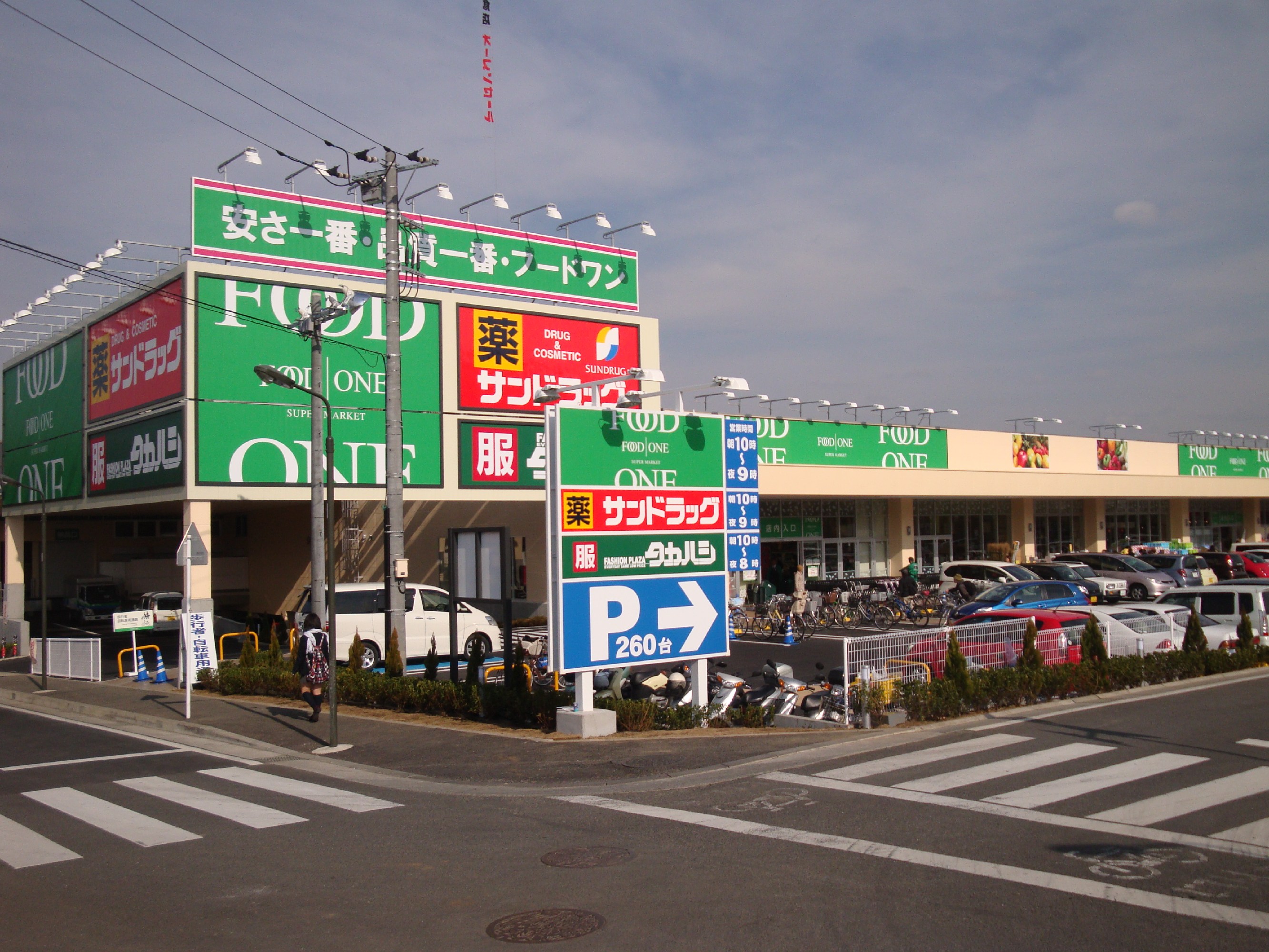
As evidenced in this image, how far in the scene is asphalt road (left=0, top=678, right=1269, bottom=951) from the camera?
6.11 metres

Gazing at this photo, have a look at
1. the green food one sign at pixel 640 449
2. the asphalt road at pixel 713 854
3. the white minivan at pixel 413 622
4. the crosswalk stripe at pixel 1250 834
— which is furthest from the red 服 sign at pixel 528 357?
the crosswalk stripe at pixel 1250 834

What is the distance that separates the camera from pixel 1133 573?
35.8 meters

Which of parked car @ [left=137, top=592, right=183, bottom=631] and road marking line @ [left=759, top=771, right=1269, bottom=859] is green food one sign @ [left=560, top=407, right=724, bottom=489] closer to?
road marking line @ [left=759, top=771, right=1269, bottom=859]

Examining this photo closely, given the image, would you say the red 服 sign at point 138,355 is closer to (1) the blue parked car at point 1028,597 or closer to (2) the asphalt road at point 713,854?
(2) the asphalt road at point 713,854

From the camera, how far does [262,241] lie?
2630cm

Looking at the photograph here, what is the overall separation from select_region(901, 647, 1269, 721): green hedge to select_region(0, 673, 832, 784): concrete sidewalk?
1.62 metres

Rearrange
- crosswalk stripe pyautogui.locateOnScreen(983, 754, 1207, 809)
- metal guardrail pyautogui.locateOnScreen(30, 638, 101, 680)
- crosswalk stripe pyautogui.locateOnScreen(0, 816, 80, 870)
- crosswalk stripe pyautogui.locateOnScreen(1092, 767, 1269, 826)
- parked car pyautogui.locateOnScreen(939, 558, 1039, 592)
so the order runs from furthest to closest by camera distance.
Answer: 1. parked car pyautogui.locateOnScreen(939, 558, 1039, 592)
2. metal guardrail pyautogui.locateOnScreen(30, 638, 101, 680)
3. crosswalk stripe pyautogui.locateOnScreen(983, 754, 1207, 809)
4. crosswalk stripe pyautogui.locateOnScreen(1092, 767, 1269, 826)
5. crosswalk stripe pyautogui.locateOnScreen(0, 816, 80, 870)

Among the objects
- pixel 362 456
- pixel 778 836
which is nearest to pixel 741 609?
pixel 362 456

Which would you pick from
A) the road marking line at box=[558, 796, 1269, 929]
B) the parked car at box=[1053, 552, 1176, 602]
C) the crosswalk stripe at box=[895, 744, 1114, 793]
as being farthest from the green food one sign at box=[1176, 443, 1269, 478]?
the road marking line at box=[558, 796, 1269, 929]

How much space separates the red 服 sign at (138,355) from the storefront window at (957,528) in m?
29.7

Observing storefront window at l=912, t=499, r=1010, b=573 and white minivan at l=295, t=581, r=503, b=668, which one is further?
storefront window at l=912, t=499, r=1010, b=573

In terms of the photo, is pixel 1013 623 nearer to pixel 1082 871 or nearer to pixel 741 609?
pixel 1082 871

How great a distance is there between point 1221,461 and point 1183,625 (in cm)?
4175

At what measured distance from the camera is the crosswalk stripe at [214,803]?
956 centimetres
